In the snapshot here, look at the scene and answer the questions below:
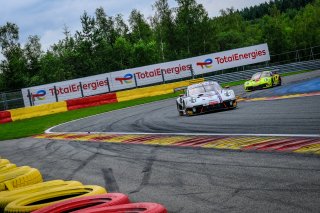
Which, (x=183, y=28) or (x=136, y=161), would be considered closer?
(x=136, y=161)

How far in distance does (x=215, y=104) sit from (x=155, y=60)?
54.5 meters

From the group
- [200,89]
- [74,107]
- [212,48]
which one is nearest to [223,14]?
[212,48]

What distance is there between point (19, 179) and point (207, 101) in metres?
9.58

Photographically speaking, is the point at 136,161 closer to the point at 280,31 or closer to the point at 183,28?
the point at 183,28

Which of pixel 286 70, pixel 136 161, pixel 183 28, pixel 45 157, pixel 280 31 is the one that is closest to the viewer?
pixel 136 161

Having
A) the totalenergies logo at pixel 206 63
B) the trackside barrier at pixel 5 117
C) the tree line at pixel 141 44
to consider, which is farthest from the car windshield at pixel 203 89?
the tree line at pixel 141 44

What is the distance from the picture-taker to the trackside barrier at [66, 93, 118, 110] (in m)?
27.8

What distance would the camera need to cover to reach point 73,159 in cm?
814

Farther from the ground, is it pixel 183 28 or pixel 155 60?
pixel 183 28

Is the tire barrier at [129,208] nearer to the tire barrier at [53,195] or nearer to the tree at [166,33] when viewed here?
the tire barrier at [53,195]

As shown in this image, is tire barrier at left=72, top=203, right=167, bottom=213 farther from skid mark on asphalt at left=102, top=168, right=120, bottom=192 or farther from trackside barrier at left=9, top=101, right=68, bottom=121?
trackside barrier at left=9, top=101, right=68, bottom=121

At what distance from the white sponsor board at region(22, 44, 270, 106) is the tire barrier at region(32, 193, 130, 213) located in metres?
27.4

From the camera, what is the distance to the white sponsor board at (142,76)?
3097 centimetres

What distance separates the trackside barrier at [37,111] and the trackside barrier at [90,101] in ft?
1.55
